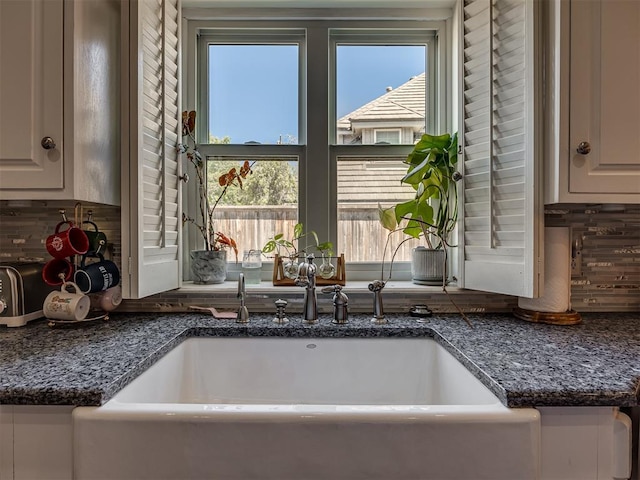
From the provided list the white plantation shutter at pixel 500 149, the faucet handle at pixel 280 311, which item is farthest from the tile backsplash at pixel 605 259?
the faucet handle at pixel 280 311

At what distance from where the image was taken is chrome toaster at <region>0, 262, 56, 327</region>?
1.14 meters

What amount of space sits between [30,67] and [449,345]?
144 centimetres

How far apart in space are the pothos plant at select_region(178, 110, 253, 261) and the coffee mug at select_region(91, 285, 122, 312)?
1.23 feet

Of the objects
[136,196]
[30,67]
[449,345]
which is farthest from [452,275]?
[30,67]

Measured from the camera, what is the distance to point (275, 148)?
1577 millimetres

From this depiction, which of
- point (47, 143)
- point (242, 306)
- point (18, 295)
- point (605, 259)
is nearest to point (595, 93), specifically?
point (605, 259)

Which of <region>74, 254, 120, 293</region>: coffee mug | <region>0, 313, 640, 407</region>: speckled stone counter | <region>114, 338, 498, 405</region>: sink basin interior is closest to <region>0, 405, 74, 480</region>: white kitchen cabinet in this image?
<region>0, 313, 640, 407</region>: speckled stone counter

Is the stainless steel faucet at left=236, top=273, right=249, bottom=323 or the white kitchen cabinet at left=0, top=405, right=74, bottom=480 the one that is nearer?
the white kitchen cabinet at left=0, top=405, right=74, bottom=480

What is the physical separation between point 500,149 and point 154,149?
3.90 feet

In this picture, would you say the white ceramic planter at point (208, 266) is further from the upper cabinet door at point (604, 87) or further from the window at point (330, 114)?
the upper cabinet door at point (604, 87)

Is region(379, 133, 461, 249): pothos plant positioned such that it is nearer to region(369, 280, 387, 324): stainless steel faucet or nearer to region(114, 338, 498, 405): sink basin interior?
region(369, 280, 387, 324): stainless steel faucet

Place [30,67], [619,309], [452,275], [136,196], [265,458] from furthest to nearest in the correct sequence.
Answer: [452,275] → [619,309] → [136,196] → [30,67] → [265,458]

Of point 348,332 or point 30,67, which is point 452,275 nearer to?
point 348,332

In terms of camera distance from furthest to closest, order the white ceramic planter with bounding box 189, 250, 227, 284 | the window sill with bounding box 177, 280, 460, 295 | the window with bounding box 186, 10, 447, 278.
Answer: the window with bounding box 186, 10, 447, 278 → the white ceramic planter with bounding box 189, 250, 227, 284 → the window sill with bounding box 177, 280, 460, 295
